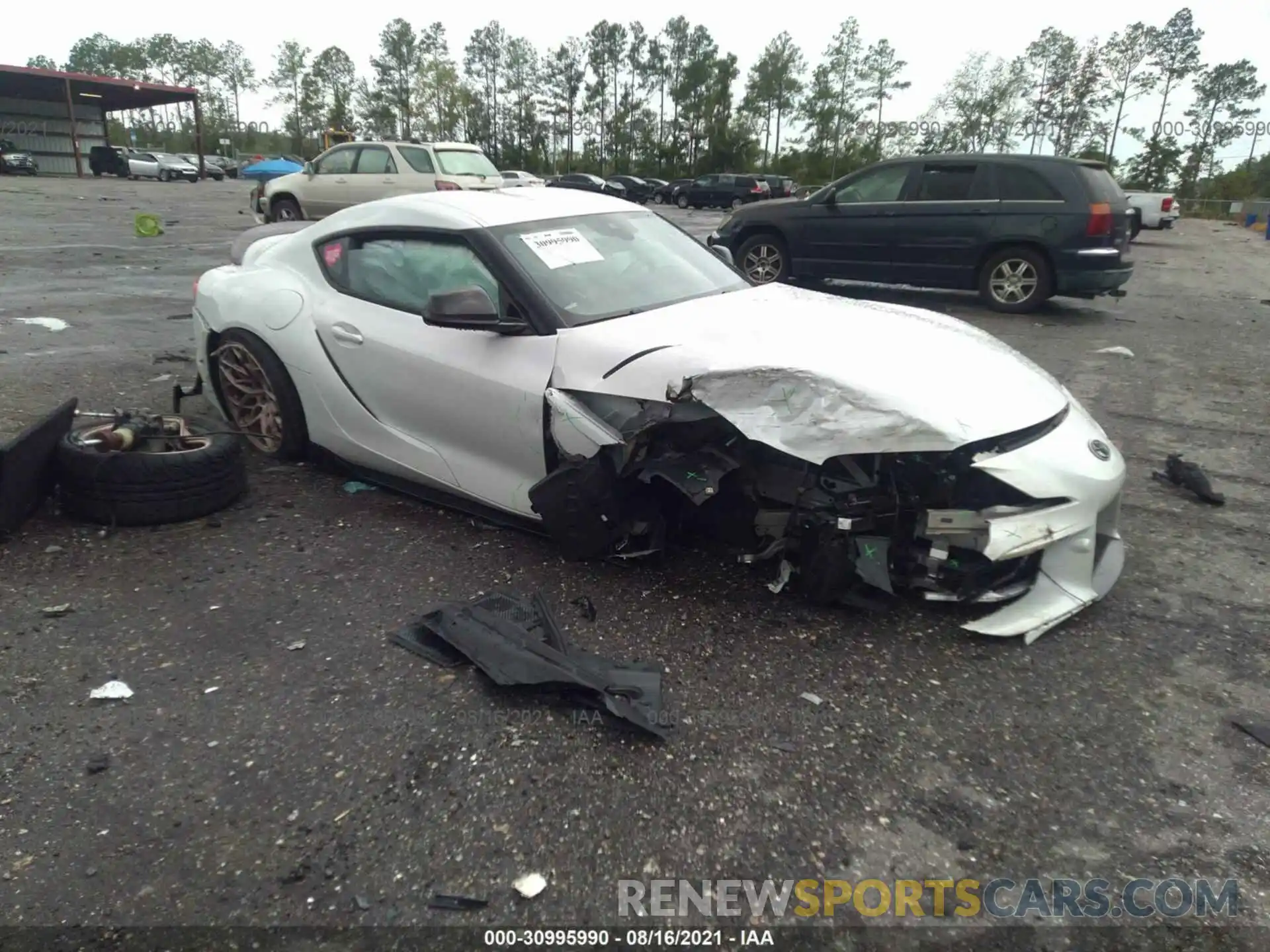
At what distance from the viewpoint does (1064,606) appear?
9.65ft

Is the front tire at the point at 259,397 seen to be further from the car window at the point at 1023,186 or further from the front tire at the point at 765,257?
the car window at the point at 1023,186

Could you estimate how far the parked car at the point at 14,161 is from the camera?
111 ft

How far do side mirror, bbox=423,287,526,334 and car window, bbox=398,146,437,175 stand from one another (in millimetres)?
12214

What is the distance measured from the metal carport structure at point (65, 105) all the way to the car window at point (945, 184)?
34.3 meters

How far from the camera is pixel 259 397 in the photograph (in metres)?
4.34

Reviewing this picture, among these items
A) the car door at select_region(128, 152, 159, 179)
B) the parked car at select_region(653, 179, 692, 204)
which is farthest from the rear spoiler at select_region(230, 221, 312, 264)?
the car door at select_region(128, 152, 159, 179)

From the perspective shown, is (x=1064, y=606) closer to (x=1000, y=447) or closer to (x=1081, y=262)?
(x=1000, y=447)

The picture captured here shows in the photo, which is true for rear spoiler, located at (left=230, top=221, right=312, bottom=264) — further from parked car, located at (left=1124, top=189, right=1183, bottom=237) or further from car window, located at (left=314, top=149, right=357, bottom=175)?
parked car, located at (left=1124, top=189, right=1183, bottom=237)

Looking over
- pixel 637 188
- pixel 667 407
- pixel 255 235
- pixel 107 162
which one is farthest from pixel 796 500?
pixel 107 162

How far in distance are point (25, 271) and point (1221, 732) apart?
40.1 feet

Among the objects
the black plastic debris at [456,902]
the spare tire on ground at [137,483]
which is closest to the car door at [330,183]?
the spare tire on ground at [137,483]

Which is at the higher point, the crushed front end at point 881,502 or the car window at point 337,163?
the car window at point 337,163

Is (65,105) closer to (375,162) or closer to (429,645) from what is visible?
(375,162)

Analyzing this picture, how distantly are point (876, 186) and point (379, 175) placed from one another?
8631mm
